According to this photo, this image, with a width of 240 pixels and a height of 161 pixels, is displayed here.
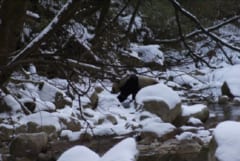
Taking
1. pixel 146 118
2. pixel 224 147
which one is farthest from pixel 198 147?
pixel 224 147

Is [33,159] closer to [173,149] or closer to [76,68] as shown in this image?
[173,149]

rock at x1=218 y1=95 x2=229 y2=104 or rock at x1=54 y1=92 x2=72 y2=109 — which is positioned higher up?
rock at x1=54 y1=92 x2=72 y2=109

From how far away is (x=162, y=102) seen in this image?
36.9 ft

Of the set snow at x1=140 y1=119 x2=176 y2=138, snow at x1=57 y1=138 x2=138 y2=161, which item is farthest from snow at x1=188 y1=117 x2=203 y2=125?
snow at x1=57 y1=138 x2=138 y2=161

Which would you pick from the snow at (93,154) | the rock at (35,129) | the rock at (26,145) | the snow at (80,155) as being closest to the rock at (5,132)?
the rock at (35,129)

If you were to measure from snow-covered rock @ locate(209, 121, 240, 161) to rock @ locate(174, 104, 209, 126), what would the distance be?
4.84 meters

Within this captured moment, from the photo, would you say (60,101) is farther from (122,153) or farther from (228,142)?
(228,142)

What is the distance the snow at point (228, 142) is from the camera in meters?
5.56

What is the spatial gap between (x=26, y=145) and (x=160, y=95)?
3.98m

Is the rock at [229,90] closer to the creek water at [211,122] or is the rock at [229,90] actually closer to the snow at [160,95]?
the creek water at [211,122]

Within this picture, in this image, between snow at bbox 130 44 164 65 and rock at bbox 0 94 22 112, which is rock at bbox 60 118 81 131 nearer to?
rock at bbox 0 94 22 112

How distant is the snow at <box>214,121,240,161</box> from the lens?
18.2 feet

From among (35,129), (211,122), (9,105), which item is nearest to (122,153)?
(35,129)

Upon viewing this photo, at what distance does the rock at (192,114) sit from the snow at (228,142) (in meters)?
4.84
